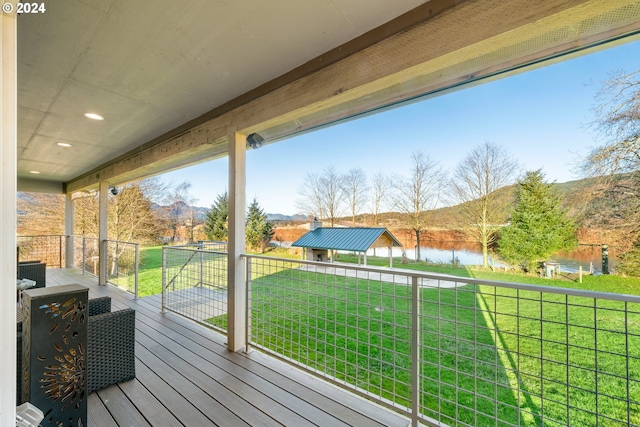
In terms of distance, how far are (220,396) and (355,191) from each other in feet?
17.8

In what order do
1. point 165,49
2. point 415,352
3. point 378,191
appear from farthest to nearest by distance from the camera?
point 378,191
point 165,49
point 415,352

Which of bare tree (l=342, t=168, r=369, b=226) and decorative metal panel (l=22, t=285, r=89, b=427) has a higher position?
bare tree (l=342, t=168, r=369, b=226)

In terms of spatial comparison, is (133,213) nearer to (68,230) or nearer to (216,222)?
(68,230)

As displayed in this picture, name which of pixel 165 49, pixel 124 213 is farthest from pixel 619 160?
pixel 124 213

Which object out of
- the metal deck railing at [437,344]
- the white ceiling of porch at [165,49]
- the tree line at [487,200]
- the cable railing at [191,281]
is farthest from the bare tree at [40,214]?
the white ceiling of porch at [165,49]

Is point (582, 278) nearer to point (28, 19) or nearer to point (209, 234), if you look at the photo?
point (28, 19)

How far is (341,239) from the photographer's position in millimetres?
5324

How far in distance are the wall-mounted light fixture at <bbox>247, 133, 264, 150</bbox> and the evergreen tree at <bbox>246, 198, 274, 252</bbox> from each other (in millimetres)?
5217

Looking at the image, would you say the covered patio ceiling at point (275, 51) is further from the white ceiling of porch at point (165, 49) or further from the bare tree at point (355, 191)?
the bare tree at point (355, 191)

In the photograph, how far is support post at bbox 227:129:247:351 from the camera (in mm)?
2537

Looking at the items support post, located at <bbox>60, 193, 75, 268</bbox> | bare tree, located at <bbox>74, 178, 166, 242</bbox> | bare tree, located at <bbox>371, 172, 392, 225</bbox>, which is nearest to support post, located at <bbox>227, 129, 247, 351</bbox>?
bare tree, located at <bbox>371, 172, 392, 225</bbox>

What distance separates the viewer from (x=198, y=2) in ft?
4.33

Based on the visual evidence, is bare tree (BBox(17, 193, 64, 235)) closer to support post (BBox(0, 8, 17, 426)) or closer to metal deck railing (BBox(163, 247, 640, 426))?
metal deck railing (BBox(163, 247, 640, 426))

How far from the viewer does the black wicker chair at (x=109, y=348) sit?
6.09 feet
